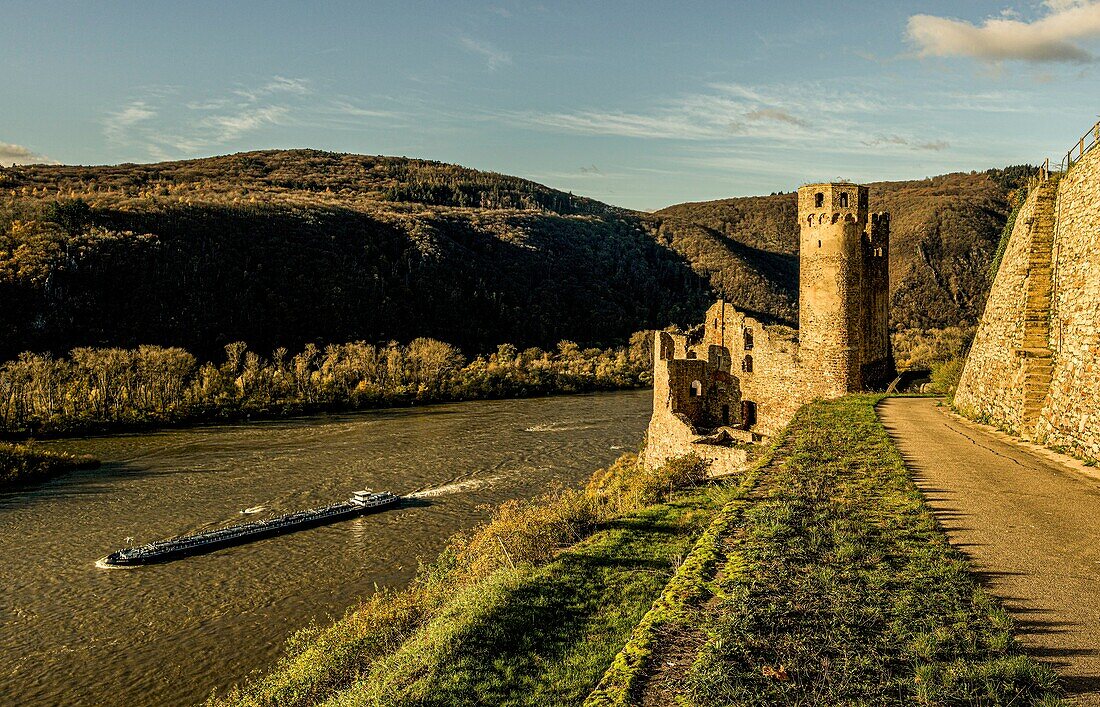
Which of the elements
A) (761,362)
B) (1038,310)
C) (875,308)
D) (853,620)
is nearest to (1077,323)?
(1038,310)

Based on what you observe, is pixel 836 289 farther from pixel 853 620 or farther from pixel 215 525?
pixel 215 525

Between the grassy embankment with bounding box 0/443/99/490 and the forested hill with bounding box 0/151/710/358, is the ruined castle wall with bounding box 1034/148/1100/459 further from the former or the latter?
the forested hill with bounding box 0/151/710/358

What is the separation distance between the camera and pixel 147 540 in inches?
945

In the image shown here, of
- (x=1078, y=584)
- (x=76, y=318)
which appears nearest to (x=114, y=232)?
(x=76, y=318)

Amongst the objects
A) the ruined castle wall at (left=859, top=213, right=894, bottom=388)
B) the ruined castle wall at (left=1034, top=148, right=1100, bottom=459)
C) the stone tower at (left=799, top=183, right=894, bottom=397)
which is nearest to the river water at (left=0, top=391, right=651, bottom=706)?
the stone tower at (left=799, top=183, right=894, bottom=397)

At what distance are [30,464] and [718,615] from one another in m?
37.2

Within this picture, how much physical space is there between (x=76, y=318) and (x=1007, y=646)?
69.1 meters

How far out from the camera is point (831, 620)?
6.44 m

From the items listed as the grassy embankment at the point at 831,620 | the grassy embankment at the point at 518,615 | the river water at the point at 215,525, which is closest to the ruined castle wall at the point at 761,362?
the river water at the point at 215,525

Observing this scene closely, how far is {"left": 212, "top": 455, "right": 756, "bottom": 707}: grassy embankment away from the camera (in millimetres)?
8422

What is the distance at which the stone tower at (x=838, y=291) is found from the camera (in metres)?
24.0

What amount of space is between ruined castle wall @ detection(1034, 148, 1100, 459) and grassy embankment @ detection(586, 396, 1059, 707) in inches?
174

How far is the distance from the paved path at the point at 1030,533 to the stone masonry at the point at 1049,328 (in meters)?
0.84

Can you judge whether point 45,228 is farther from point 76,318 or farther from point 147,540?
point 147,540
